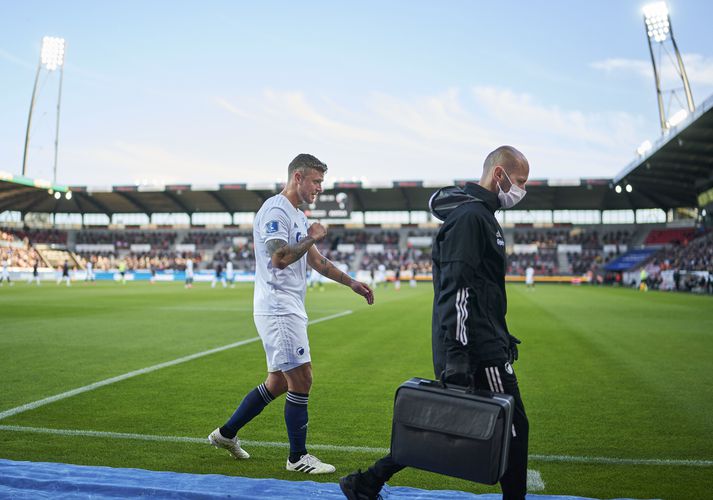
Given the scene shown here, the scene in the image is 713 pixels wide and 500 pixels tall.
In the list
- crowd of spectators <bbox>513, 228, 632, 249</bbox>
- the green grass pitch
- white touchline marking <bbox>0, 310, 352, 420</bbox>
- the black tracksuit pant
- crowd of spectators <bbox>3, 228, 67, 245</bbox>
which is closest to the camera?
the black tracksuit pant

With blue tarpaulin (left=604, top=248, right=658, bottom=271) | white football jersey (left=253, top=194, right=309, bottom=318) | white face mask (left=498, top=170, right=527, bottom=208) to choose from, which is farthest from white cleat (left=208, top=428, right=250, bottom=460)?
blue tarpaulin (left=604, top=248, right=658, bottom=271)

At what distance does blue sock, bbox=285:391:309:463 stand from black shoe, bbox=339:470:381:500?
0.90 meters

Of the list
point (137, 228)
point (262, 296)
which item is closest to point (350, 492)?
point (262, 296)

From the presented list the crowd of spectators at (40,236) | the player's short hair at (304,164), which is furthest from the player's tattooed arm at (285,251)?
the crowd of spectators at (40,236)

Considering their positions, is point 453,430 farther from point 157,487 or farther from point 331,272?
point 331,272

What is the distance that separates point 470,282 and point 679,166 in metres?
49.9

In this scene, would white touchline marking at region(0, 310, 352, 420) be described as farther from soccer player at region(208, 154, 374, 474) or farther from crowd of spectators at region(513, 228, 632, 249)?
crowd of spectators at region(513, 228, 632, 249)

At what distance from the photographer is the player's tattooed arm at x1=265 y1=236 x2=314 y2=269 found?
4238 mm

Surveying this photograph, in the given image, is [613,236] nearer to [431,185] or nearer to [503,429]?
[431,185]

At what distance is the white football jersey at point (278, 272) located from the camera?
4.43 metres

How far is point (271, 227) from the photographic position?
4344mm

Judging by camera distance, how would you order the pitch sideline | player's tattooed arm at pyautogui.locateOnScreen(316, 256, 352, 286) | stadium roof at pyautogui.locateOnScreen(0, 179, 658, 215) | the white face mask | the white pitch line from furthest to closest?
stadium roof at pyautogui.locateOnScreen(0, 179, 658, 215), the pitch sideline, player's tattooed arm at pyautogui.locateOnScreen(316, 256, 352, 286), the white pitch line, the white face mask

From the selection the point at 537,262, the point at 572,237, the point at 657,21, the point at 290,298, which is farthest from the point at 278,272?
the point at 572,237

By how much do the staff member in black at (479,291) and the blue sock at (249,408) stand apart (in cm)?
149
